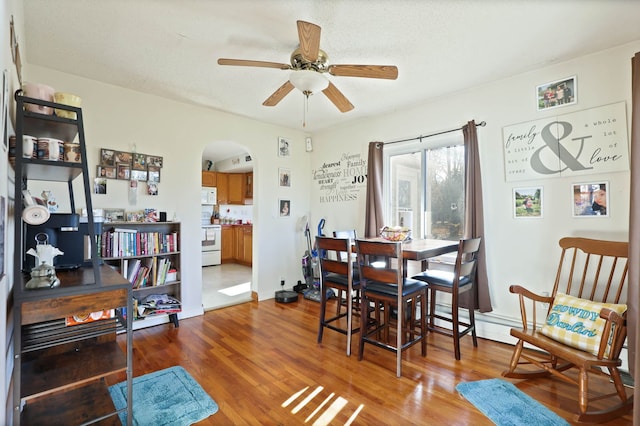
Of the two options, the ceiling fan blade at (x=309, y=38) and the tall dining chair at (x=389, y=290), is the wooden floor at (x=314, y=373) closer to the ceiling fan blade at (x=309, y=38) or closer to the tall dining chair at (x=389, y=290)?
the tall dining chair at (x=389, y=290)

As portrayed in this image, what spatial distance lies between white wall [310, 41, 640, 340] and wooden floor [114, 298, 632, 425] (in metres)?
0.72

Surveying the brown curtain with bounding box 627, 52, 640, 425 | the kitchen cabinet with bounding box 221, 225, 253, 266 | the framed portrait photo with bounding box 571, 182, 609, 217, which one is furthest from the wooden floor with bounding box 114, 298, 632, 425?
the kitchen cabinet with bounding box 221, 225, 253, 266

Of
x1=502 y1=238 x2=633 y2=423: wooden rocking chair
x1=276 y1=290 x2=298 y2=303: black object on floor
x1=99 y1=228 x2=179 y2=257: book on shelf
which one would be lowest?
x1=276 y1=290 x2=298 y2=303: black object on floor

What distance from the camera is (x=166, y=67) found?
265cm

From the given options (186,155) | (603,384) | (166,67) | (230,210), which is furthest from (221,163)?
(603,384)

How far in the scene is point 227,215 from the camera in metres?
7.30

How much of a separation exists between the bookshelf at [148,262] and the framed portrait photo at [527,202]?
136 inches

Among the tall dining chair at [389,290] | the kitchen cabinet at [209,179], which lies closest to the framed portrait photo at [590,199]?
the tall dining chair at [389,290]

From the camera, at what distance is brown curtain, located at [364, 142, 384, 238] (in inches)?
148

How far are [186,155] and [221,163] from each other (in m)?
4.00

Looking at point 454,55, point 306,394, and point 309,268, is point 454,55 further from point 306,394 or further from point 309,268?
point 309,268

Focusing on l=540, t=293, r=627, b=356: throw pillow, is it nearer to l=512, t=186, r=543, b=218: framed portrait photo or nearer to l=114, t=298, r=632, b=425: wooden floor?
l=114, t=298, r=632, b=425: wooden floor

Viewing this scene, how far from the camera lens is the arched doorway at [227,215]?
6.21 metres

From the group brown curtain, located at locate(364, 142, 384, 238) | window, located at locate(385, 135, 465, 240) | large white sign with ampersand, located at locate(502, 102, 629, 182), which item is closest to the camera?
large white sign with ampersand, located at locate(502, 102, 629, 182)
